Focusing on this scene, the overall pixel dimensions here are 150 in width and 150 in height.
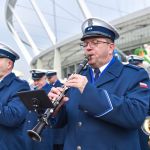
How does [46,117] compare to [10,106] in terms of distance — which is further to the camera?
[10,106]

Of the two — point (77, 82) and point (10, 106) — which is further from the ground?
point (77, 82)

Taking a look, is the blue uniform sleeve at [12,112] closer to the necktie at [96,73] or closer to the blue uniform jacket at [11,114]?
the blue uniform jacket at [11,114]

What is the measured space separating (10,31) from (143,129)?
42148 mm

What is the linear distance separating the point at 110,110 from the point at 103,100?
0.09m

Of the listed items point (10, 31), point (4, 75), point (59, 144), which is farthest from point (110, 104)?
point (10, 31)

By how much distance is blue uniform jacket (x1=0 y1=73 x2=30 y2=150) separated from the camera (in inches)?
156

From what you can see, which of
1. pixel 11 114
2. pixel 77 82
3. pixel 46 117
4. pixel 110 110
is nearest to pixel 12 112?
pixel 11 114

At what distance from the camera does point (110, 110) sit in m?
2.99

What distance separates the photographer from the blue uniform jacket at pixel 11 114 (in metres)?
3.95

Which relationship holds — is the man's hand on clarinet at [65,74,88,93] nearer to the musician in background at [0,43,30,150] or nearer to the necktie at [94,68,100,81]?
the necktie at [94,68,100,81]

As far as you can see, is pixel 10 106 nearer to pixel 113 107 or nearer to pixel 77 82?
pixel 77 82

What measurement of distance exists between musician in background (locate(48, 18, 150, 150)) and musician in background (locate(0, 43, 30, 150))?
0.66 metres

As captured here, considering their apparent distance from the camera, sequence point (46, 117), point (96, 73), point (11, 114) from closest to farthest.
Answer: point (46, 117) < point (96, 73) < point (11, 114)

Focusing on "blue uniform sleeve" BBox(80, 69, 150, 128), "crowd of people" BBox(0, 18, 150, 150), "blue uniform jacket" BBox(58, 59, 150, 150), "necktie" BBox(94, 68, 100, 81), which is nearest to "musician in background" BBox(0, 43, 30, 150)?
"crowd of people" BBox(0, 18, 150, 150)
